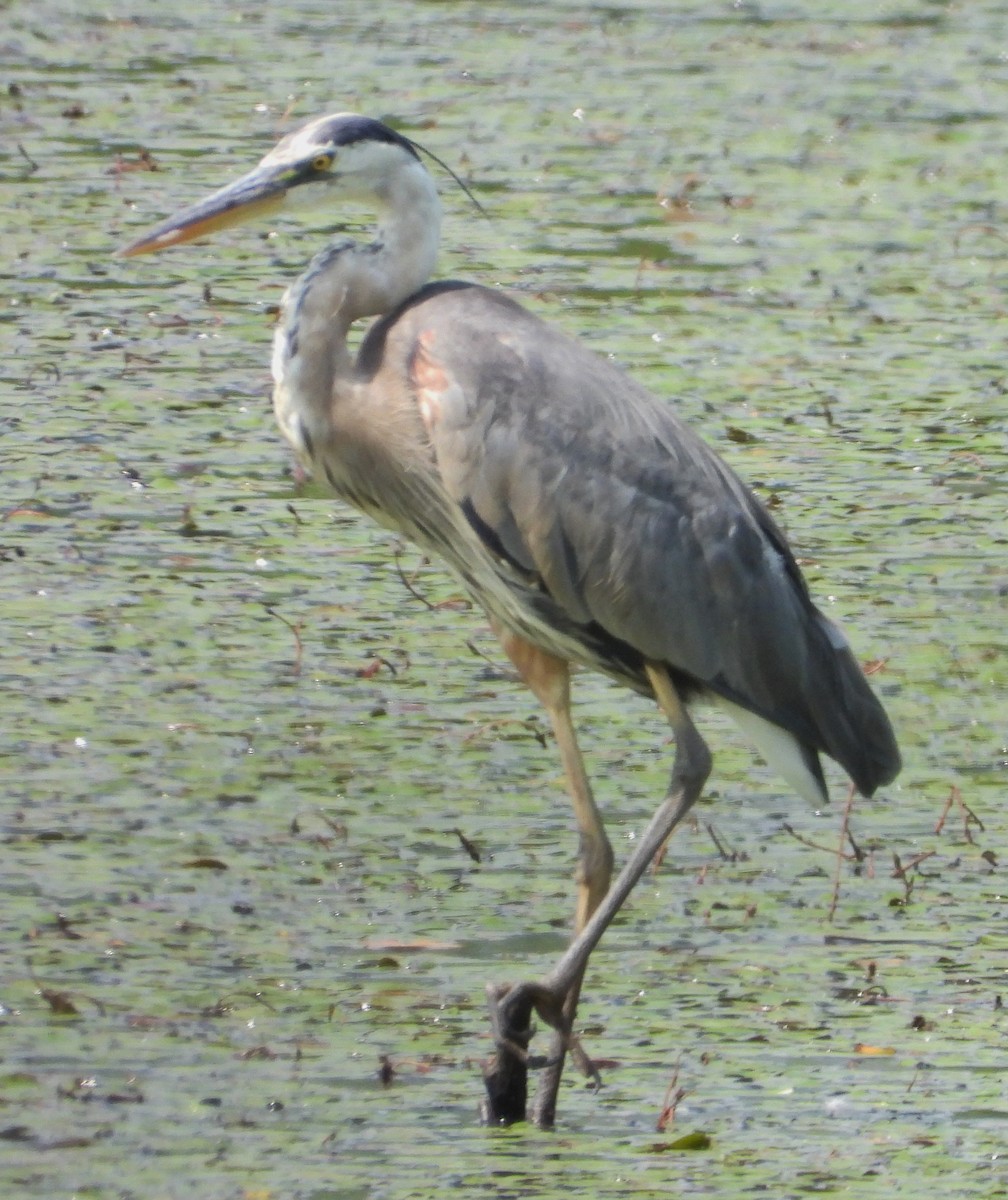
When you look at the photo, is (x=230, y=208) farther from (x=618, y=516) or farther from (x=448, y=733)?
(x=448, y=733)

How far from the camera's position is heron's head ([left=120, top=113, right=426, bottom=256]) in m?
4.86

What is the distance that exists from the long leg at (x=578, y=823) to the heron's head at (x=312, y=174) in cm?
85

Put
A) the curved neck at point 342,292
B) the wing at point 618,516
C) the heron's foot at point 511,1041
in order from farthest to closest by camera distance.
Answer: the curved neck at point 342,292, the wing at point 618,516, the heron's foot at point 511,1041

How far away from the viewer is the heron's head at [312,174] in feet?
15.9

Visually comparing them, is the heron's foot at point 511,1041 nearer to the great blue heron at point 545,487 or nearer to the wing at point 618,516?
the great blue heron at point 545,487

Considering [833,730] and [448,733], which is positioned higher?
[833,730]

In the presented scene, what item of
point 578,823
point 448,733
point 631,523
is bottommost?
point 448,733

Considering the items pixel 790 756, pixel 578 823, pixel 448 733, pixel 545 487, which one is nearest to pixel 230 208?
pixel 545 487

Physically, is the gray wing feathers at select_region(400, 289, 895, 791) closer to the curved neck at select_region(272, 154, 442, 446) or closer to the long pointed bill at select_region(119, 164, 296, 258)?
the curved neck at select_region(272, 154, 442, 446)

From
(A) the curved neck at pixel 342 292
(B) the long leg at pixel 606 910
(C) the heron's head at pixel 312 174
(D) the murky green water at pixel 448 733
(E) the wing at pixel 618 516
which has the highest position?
(C) the heron's head at pixel 312 174

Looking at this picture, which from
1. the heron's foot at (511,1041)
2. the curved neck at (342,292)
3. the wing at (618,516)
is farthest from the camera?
the curved neck at (342,292)

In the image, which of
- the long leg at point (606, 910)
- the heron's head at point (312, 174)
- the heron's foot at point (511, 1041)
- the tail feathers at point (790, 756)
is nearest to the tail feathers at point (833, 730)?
the tail feathers at point (790, 756)

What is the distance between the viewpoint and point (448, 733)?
19.6ft

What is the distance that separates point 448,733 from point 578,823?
1293mm
